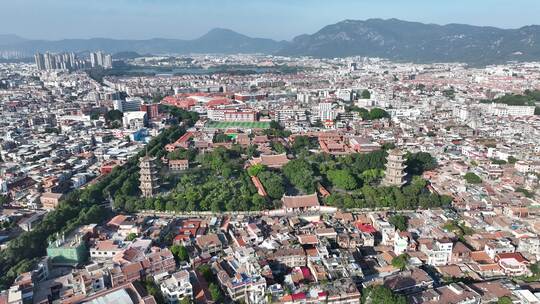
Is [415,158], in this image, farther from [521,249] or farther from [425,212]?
[521,249]

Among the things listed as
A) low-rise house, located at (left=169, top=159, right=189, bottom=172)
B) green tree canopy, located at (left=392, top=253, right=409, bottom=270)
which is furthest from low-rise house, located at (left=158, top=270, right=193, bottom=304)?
low-rise house, located at (left=169, top=159, right=189, bottom=172)

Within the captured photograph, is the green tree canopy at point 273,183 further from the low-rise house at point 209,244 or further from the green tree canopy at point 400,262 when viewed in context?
the green tree canopy at point 400,262

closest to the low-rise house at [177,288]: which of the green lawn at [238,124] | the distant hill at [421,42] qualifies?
the green lawn at [238,124]

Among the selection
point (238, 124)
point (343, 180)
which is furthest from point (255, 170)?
point (238, 124)

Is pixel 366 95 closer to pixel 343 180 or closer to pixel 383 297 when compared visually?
pixel 343 180

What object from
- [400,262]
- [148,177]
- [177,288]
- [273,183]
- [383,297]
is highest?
[148,177]

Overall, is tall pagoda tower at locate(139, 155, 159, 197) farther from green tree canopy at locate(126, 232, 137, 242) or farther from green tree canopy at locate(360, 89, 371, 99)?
green tree canopy at locate(360, 89, 371, 99)
